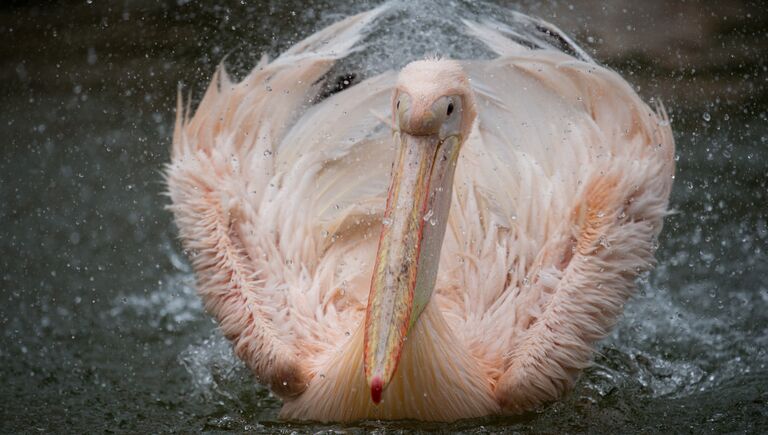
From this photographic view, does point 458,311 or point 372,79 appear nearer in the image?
point 458,311

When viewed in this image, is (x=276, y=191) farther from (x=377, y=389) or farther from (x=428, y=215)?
(x=377, y=389)

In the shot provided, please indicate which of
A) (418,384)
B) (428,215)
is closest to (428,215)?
(428,215)

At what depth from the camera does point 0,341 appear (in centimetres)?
391

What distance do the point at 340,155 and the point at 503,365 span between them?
108cm

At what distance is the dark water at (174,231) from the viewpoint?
11.1 feet

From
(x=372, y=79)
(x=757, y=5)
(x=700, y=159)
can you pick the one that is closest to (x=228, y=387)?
(x=372, y=79)

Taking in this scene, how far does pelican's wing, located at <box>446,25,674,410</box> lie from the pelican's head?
468 mm

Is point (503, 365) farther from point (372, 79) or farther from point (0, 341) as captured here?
point (0, 341)

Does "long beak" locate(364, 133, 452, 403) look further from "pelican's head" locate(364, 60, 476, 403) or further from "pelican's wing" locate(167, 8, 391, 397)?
"pelican's wing" locate(167, 8, 391, 397)

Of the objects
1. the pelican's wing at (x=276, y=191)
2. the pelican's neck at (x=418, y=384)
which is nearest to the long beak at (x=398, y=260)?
the pelican's neck at (x=418, y=384)

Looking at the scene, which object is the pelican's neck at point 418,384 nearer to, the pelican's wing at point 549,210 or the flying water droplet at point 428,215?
the pelican's wing at point 549,210

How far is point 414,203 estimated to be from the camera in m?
2.68

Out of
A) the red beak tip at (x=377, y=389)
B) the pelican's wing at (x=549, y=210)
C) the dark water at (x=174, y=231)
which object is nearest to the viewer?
the red beak tip at (x=377, y=389)

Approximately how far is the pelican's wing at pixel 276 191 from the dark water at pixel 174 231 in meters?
0.30
